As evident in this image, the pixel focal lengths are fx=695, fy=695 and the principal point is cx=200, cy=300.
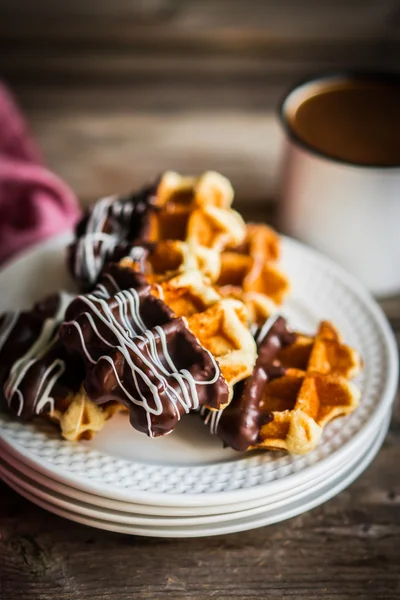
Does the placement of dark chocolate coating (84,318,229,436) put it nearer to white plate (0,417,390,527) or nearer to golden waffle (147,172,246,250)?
white plate (0,417,390,527)

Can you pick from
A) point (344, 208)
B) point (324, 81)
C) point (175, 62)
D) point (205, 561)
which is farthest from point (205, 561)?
point (175, 62)

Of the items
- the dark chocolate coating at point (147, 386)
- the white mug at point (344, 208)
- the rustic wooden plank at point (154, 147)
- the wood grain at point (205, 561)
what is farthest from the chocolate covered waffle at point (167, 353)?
the rustic wooden plank at point (154, 147)

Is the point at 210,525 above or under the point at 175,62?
under

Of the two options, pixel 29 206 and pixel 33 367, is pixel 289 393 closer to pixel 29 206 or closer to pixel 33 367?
pixel 33 367

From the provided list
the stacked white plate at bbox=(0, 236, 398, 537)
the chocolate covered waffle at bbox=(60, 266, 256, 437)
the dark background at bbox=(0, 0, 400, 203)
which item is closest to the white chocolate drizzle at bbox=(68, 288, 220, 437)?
the chocolate covered waffle at bbox=(60, 266, 256, 437)

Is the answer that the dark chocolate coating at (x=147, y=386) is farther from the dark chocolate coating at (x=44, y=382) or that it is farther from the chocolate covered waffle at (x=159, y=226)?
the chocolate covered waffle at (x=159, y=226)
